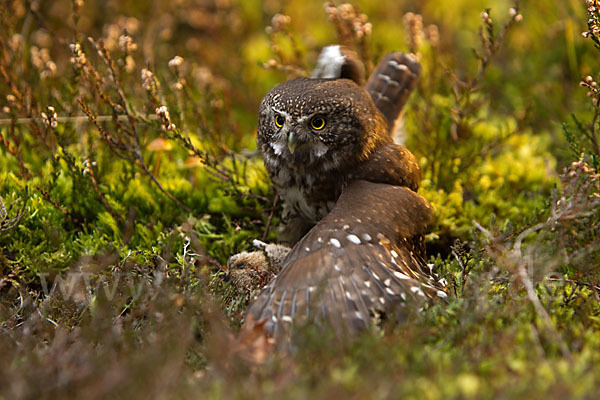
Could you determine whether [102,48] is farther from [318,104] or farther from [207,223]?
[318,104]

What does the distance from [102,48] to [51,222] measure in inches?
51.3

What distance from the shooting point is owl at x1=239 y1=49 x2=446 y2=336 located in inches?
104

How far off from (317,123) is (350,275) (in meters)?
1.04

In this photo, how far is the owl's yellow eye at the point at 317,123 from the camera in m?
3.32

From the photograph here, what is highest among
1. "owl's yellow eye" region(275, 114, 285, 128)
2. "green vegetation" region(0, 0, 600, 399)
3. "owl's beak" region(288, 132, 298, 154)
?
"owl's yellow eye" region(275, 114, 285, 128)

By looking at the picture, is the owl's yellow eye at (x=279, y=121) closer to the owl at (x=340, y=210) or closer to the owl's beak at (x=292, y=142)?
the owl at (x=340, y=210)

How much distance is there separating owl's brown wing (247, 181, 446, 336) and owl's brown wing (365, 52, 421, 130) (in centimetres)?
135

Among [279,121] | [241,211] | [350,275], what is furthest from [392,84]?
[350,275]

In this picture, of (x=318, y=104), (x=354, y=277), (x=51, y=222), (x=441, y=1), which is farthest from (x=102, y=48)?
(x=441, y=1)

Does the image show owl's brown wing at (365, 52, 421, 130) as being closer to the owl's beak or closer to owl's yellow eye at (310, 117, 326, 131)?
owl's yellow eye at (310, 117, 326, 131)

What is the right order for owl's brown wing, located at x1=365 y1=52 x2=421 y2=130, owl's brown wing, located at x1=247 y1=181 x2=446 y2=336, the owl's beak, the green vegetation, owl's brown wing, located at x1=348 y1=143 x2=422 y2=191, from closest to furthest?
the green vegetation
owl's brown wing, located at x1=247 y1=181 x2=446 y2=336
the owl's beak
owl's brown wing, located at x1=348 y1=143 x2=422 y2=191
owl's brown wing, located at x1=365 y1=52 x2=421 y2=130

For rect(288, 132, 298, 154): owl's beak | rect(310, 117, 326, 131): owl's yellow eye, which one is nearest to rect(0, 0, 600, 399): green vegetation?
rect(288, 132, 298, 154): owl's beak

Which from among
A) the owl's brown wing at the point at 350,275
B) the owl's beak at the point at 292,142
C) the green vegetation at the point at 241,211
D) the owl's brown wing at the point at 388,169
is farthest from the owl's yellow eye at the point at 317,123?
the green vegetation at the point at 241,211

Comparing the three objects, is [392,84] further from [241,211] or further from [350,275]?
[350,275]
